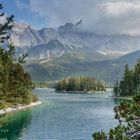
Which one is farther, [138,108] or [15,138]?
[15,138]

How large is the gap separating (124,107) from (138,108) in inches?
35.1

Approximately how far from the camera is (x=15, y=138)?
7906 cm

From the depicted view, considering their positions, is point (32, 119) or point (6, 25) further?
point (32, 119)

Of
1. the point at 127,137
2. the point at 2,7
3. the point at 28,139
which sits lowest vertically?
the point at 28,139

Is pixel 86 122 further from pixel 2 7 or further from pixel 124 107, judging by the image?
pixel 124 107

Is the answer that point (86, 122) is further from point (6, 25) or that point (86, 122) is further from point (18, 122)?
point (6, 25)

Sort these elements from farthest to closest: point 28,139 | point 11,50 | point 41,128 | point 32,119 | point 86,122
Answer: point 32,119, point 86,122, point 41,128, point 28,139, point 11,50

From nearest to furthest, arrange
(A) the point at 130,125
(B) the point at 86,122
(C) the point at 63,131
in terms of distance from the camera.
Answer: (A) the point at 130,125 → (C) the point at 63,131 → (B) the point at 86,122

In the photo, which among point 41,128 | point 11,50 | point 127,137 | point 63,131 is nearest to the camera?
point 127,137

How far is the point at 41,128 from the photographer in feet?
313

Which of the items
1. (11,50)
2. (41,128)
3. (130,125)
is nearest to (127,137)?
(130,125)

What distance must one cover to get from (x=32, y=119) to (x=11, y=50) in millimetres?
73692

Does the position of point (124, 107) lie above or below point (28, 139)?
above

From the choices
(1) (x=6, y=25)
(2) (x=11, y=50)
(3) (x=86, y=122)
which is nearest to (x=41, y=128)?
(3) (x=86, y=122)
